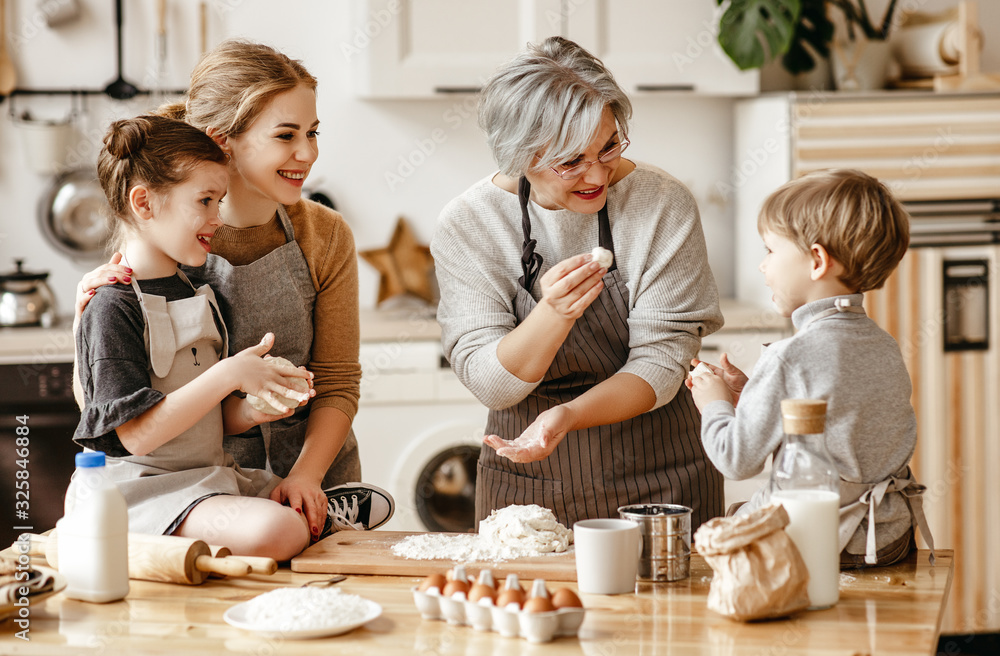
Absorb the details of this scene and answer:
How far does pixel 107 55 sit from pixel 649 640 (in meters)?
3.04

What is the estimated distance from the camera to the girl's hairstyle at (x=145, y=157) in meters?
1.37

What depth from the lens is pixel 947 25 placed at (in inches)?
122

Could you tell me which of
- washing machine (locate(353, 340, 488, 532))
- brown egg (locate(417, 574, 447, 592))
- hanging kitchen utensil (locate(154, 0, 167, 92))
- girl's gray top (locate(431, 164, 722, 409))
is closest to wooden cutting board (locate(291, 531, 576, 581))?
brown egg (locate(417, 574, 447, 592))

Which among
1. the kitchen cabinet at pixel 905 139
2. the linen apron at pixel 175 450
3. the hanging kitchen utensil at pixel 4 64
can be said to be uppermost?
the hanging kitchen utensil at pixel 4 64

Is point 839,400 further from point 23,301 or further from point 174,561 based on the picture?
point 23,301

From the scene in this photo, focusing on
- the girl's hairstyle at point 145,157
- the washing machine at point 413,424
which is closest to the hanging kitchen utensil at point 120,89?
the washing machine at point 413,424

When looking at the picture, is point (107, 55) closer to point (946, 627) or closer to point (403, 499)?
point (403, 499)

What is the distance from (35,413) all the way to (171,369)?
1.83 metres

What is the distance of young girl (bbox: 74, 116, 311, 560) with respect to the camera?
126 cm

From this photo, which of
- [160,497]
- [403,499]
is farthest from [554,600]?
[403,499]

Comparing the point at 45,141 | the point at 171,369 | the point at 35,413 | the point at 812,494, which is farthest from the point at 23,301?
the point at 812,494

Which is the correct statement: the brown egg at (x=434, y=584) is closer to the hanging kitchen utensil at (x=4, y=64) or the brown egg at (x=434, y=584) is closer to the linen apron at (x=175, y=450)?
the linen apron at (x=175, y=450)

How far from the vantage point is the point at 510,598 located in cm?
104

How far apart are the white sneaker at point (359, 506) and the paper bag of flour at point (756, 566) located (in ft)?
2.03
